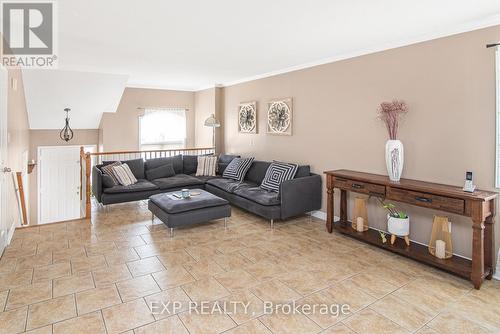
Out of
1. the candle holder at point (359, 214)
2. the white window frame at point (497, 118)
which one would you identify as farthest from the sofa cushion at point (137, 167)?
the white window frame at point (497, 118)

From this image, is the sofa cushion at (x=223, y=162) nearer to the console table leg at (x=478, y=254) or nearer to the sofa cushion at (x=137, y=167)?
the sofa cushion at (x=137, y=167)

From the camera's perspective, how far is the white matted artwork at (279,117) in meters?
5.41

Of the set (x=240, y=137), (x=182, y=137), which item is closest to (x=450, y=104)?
(x=240, y=137)

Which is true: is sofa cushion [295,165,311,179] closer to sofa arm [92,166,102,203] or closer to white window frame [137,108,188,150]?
sofa arm [92,166,102,203]

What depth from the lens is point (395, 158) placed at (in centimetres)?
353

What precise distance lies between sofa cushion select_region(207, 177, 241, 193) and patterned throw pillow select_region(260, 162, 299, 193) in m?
Result: 0.52

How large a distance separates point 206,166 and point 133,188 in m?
1.68

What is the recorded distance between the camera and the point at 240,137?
6.82 m

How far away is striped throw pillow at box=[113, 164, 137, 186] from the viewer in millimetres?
5441

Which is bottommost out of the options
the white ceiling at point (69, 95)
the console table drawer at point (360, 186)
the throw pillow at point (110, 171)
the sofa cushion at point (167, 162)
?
the console table drawer at point (360, 186)

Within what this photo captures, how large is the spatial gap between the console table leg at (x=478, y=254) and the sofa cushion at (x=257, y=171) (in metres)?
3.36

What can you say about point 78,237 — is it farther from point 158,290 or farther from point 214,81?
point 214,81

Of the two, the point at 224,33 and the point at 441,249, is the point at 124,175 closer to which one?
the point at 224,33

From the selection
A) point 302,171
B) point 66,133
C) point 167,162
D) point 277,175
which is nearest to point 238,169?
point 277,175
